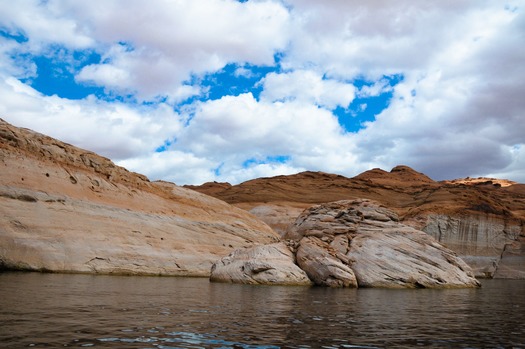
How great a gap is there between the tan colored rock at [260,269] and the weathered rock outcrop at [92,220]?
16.5ft

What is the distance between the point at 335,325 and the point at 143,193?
26104 mm

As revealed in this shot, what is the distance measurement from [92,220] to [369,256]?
17.4 m

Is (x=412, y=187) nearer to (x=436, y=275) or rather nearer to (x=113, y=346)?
(x=436, y=275)

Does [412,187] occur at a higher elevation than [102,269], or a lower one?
higher

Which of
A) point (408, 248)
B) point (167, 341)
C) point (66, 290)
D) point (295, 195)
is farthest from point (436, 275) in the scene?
point (295, 195)

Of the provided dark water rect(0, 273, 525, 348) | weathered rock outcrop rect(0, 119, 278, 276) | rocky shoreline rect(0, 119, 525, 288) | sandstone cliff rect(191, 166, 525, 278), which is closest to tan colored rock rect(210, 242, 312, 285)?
rocky shoreline rect(0, 119, 525, 288)

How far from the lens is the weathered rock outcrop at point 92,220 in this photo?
2631 centimetres

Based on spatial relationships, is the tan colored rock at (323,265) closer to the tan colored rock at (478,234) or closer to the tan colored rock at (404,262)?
the tan colored rock at (404,262)

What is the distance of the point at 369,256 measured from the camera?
28.2 metres

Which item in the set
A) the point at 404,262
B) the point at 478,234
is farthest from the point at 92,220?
the point at 478,234

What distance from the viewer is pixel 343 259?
2803 cm

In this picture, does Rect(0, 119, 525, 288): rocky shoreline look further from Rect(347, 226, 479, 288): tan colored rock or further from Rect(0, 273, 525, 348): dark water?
Rect(0, 273, 525, 348): dark water

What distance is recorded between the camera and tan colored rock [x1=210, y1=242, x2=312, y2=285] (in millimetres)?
26203

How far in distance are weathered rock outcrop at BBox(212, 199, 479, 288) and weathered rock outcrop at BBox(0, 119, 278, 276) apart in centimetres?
574
